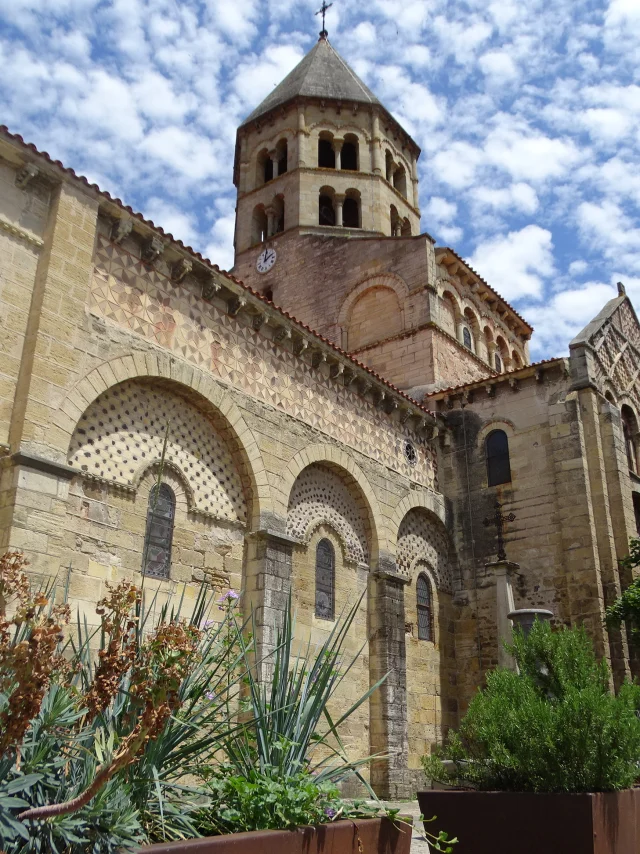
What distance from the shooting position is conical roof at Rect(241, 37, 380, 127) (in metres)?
24.0

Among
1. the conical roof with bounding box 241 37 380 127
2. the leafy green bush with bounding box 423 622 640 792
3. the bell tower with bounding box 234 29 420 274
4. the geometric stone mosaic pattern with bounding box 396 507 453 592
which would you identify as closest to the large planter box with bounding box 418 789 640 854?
the leafy green bush with bounding box 423 622 640 792

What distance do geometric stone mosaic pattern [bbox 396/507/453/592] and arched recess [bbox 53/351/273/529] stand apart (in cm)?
443

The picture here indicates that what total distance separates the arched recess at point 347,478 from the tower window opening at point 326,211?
1151cm

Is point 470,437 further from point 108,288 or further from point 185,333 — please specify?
point 108,288

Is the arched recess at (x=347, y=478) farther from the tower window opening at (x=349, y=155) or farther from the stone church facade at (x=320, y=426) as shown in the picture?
the tower window opening at (x=349, y=155)

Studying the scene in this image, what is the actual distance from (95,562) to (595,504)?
1030cm

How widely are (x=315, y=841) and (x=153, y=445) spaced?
7.38 meters

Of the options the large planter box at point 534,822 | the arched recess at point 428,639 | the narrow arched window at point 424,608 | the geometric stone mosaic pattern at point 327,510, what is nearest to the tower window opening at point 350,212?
the arched recess at point 428,639

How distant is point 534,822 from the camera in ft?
17.8

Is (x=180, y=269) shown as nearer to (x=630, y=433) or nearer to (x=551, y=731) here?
(x=551, y=731)

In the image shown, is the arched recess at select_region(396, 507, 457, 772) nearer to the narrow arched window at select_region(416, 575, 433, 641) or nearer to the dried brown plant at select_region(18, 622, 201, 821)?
the narrow arched window at select_region(416, 575, 433, 641)

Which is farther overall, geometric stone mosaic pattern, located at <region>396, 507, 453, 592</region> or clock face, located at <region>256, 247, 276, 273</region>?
clock face, located at <region>256, 247, 276, 273</region>

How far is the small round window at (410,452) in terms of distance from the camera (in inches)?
642

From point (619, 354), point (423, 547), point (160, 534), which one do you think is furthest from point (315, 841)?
point (619, 354)
